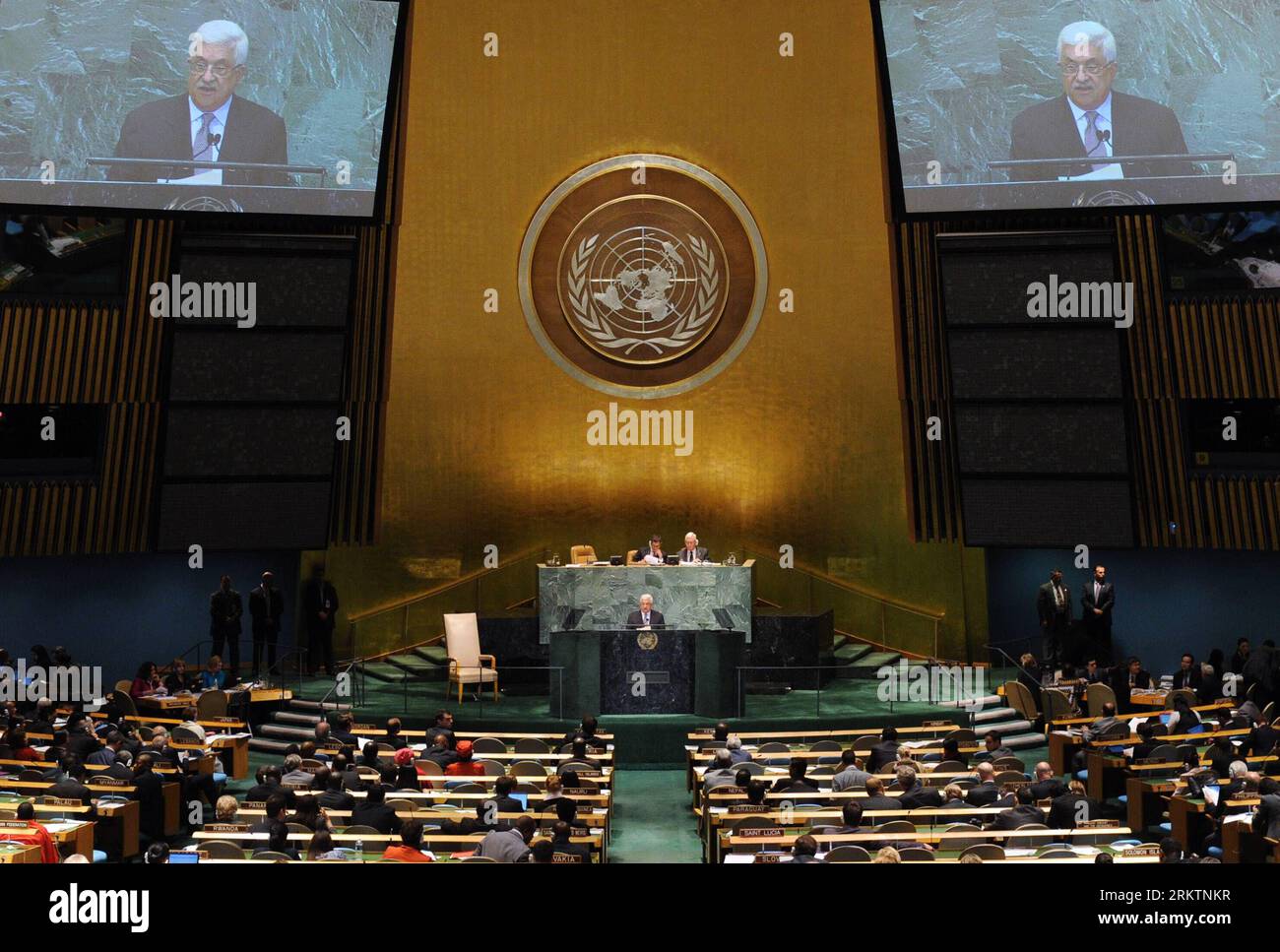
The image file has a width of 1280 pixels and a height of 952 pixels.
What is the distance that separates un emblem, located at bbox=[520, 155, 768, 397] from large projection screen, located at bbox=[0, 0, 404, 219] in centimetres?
317

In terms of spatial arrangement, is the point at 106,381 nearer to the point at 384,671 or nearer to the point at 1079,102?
the point at 384,671

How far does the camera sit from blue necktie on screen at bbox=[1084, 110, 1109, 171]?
17.0 metres

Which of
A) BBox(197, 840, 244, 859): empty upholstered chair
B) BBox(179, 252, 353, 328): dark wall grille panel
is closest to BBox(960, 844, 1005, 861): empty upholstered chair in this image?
BBox(197, 840, 244, 859): empty upholstered chair

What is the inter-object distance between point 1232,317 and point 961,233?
3.50m

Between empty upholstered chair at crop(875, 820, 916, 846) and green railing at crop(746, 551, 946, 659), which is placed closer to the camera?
empty upholstered chair at crop(875, 820, 916, 846)

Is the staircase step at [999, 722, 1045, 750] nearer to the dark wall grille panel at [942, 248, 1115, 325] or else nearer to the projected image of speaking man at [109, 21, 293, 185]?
the dark wall grille panel at [942, 248, 1115, 325]

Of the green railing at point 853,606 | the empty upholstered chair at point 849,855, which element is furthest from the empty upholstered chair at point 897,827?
the green railing at point 853,606

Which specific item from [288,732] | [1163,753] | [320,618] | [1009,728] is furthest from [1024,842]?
[320,618]

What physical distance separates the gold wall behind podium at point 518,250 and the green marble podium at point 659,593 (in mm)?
2738

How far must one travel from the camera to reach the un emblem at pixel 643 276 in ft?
65.5

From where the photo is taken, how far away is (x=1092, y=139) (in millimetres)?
17031

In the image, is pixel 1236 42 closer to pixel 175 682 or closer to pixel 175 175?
pixel 175 175

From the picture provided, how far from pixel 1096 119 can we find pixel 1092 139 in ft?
0.78

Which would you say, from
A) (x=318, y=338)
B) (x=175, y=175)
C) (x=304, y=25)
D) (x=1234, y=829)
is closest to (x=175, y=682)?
(x=318, y=338)
